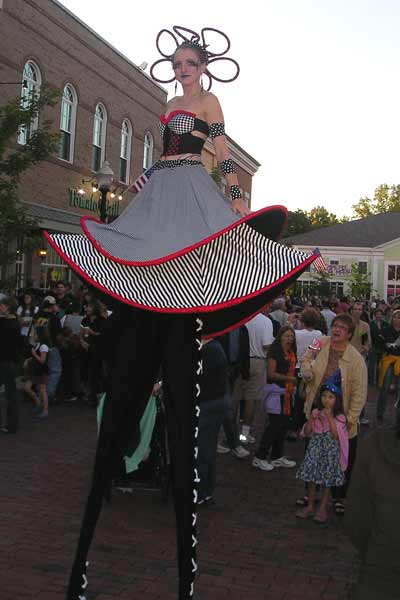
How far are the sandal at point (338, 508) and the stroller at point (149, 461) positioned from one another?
1652mm

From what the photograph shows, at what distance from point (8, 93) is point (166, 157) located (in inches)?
639

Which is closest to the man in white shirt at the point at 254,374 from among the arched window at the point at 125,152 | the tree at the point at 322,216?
the arched window at the point at 125,152

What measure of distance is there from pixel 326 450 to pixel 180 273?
12.8ft

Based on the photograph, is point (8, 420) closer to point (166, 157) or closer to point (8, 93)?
point (166, 157)

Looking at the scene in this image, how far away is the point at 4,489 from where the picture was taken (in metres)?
6.52

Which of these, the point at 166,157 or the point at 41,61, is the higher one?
the point at 41,61

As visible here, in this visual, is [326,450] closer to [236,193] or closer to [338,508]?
[338,508]

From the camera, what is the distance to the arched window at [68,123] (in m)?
21.4

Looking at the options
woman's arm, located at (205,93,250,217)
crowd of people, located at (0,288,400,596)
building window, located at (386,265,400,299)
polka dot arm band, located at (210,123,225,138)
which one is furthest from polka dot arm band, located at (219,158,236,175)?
building window, located at (386,265,400,299)

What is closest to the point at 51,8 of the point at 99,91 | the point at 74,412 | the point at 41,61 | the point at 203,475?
the point at 41,61

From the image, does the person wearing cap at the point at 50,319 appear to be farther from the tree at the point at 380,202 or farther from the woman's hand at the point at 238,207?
the tree at the point at 380,202

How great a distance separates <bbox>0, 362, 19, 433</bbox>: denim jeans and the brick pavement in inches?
44.1

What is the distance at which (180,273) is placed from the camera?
2.97 metres

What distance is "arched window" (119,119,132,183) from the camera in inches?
1008
